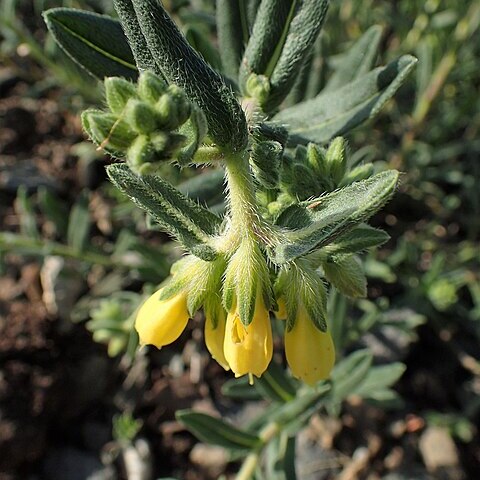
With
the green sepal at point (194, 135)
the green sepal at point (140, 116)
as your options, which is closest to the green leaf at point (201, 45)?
the green sepal at point (194, 135)

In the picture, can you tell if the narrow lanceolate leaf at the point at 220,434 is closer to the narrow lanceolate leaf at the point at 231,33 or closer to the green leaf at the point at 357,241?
the green leaf at the point at 357,241

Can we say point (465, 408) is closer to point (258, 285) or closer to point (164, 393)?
point (164, 393)

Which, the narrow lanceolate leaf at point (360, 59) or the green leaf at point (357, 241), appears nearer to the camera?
the green leaf at point (357, 241)

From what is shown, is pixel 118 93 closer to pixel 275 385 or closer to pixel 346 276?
pixel 346 276

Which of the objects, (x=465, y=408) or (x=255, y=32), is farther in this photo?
(x=465, y=408)

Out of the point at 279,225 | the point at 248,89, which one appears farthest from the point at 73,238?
the point at 279,225

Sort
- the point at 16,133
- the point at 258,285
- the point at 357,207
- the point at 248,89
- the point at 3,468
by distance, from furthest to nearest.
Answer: the point at 16,133 → the point at 3,468 → the point at 248,89 → the point at 258,285 → the point at 357,207

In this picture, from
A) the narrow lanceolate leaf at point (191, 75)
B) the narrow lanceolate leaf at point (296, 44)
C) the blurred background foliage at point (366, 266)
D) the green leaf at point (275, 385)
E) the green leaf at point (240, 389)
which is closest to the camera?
the narrow lanceolate leaf at point (191, 75)

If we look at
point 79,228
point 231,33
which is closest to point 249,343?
point 231,33
